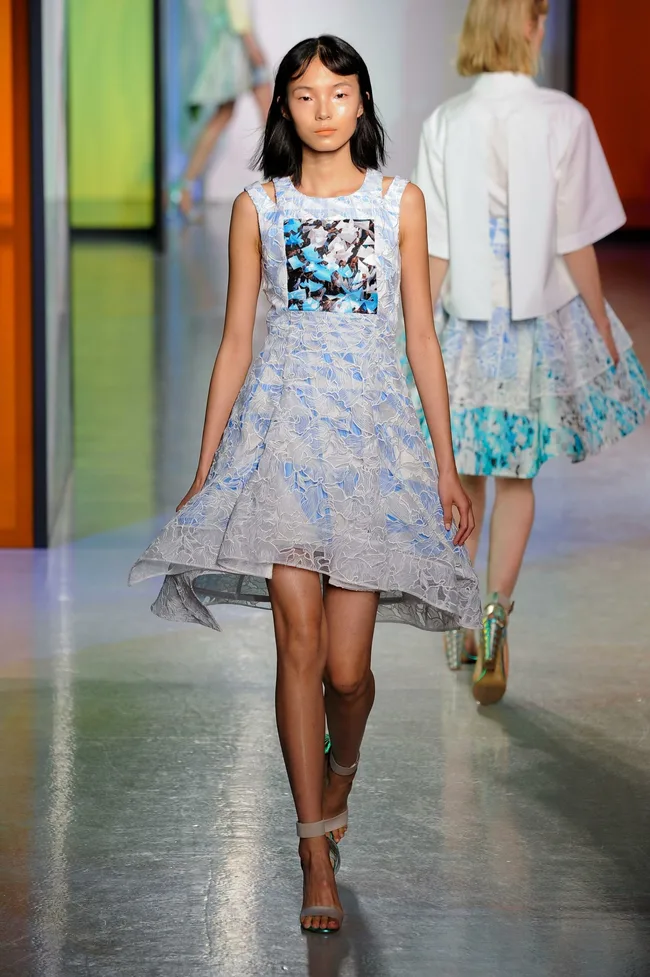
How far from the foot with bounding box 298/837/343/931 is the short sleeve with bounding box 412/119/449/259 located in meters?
1.72

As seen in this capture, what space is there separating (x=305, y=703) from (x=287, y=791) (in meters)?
0.63

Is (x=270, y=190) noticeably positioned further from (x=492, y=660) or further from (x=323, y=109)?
(x=492, y=660)

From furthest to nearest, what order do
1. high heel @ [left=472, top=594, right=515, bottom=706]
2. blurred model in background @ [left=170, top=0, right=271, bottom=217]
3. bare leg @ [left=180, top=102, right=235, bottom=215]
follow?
bare leg @ [left=180, top=102, right=235, bottom=215], blurred model in background @ [left=170, top=0, right=271, bottom=217], high heel @ [left=472, top=594, right=515, bottom=706]

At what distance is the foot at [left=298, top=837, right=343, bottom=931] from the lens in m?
2.82

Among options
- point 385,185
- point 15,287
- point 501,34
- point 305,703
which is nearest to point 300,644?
point 305,703

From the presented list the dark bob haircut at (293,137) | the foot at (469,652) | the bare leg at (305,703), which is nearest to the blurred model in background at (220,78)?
the foot at (469,652)

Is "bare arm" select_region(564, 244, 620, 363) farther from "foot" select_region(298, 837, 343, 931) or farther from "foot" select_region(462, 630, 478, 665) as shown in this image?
"foot" select_region(298, 837, 343, 931)

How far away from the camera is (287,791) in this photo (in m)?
3.41

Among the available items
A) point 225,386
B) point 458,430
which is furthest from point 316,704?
point 458,430

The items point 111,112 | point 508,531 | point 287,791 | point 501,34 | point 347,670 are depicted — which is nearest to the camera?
point 347,670

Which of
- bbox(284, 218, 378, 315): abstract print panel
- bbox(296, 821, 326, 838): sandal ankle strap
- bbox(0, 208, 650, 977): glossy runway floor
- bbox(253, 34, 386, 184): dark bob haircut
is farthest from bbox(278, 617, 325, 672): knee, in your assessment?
bbox(253, 34, 386, 184): dark bob haircut

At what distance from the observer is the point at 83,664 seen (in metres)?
4.25

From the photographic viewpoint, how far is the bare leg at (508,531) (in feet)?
13.8

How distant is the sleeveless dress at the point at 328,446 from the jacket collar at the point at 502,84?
46.9 inches
